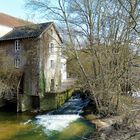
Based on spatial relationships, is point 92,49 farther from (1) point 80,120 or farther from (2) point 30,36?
(2) point 30,36

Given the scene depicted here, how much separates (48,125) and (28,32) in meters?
12.3

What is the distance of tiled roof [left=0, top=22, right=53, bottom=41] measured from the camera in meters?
28.2

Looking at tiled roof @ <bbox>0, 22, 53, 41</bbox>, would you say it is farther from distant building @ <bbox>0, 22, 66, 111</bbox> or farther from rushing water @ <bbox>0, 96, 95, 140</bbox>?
rushing water @ <bbox>0, 96, 95, 140</bbox>

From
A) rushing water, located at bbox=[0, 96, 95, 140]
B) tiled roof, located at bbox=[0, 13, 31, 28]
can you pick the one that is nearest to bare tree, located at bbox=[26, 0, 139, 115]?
rushing water, located at bbox=[0, 96, 95, 140]

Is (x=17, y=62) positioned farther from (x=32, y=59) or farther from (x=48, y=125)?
(x=48, y=125)

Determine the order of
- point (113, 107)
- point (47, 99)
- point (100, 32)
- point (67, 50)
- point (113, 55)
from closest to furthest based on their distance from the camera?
1. point (113, 55)
2. point (113, 107)
3. point (100, 32)
4. point (67, 50)
5. point (47, 99)

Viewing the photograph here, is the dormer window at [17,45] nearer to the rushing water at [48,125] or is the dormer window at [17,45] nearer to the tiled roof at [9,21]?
the tiled roof at [9,21]

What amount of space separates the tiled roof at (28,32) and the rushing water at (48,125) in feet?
27.2

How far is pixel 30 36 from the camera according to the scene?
91.8ft

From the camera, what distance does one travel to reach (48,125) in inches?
806

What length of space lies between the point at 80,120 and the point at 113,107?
282 cm

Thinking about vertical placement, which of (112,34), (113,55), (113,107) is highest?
(112,34)

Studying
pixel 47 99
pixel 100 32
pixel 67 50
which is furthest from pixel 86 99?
pixel 100 32

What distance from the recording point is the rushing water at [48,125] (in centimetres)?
1750
